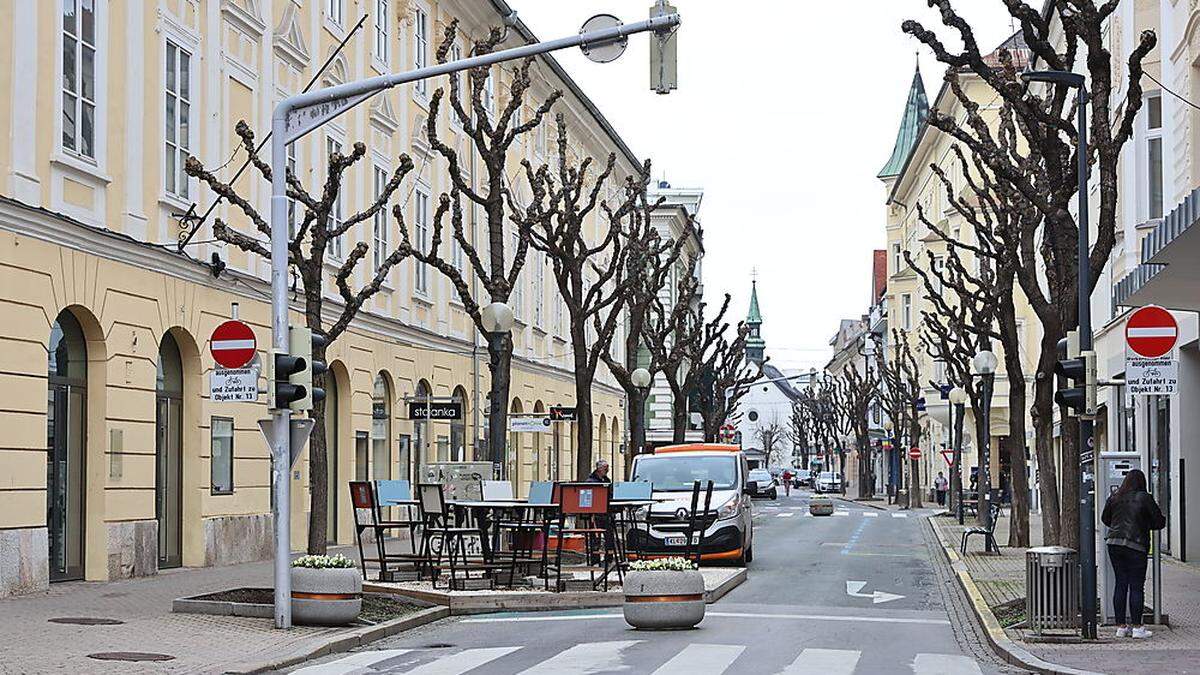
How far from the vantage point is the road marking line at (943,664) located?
14.6 meters

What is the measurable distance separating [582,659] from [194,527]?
13.2m

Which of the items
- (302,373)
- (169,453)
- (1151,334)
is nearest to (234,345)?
(302,373)

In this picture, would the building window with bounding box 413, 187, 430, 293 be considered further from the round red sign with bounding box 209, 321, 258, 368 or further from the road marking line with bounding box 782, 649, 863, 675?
the road marking line with bounding box 782, 649, 863, 675

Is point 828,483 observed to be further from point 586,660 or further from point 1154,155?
point 586,660

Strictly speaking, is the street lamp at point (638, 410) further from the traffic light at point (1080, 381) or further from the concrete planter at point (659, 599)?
the traffic light at point (1080, 381)

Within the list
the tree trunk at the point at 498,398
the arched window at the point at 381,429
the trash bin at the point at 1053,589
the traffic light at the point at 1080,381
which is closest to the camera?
the trash bin at the point at 1053,589

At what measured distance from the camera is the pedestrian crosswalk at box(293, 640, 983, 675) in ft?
46.9

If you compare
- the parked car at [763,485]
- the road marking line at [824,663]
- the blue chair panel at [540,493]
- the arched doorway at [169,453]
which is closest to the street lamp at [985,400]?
the blue chair panel at [540,493]

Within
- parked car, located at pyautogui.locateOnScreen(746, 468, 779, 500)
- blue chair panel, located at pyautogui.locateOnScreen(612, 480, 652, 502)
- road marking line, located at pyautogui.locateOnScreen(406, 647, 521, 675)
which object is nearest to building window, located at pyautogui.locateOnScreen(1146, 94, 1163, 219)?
blue chair panel, located at pyautogui.locateOnScreen(612, 480, 652, 502)

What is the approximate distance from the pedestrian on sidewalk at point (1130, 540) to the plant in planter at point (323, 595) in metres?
7.85

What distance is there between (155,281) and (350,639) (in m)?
10.0

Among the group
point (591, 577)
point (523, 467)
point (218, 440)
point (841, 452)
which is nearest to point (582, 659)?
point (591, 577)

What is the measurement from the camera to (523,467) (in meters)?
50.1

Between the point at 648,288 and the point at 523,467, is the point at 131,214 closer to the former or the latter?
the point at 648,288
